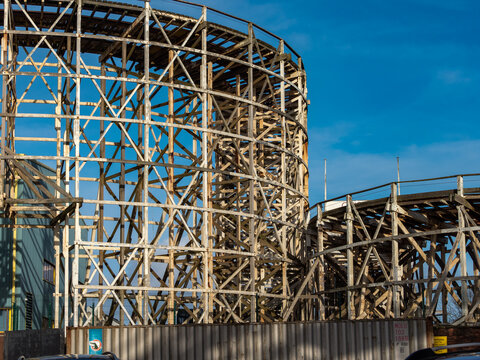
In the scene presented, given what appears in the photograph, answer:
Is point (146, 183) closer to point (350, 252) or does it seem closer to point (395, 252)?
point (350, 252)

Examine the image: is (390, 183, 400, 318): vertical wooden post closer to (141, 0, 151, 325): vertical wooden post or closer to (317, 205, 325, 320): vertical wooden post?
(317, 205, 325, 320): vertical wooden post

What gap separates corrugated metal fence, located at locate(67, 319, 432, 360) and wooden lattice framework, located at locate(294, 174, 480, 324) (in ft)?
14.2

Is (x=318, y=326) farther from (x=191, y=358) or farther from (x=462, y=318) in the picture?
(x=462, y=318)

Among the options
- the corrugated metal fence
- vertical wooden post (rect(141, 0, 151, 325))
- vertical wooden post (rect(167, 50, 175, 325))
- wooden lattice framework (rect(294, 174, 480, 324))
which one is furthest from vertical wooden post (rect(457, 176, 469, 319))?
vertical wooden post (rect(141, 0, 151, 325))

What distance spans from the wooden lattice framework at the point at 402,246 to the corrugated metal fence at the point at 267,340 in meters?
4.32

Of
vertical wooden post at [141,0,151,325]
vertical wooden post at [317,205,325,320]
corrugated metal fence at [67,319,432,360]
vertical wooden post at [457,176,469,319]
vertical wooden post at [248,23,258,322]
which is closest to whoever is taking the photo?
corrugated metal fence at [67,319,432,360]

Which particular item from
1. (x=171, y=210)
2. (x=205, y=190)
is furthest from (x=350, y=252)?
(x=171, y=210)

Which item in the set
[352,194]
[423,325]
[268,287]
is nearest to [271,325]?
[423,325]

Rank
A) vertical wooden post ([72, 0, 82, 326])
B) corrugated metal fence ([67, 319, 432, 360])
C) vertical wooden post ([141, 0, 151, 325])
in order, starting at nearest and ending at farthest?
1. corrugated metal fence ([67, 319, 432, 360])
2. vertical wooden post ([72, 0, 82, 326])
3. vertical wooden post ([141, 0, 151, 325])

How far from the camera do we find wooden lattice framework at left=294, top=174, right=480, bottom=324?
31.0 m

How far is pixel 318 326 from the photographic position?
23.1 meters

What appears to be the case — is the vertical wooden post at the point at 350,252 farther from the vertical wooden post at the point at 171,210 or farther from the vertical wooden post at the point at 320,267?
the vertical wooden post at the point at 171,210

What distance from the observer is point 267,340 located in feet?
74.1

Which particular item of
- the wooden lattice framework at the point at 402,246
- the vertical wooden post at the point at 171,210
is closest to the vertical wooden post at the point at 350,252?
the wooden lattice framework at the point at 402,246
